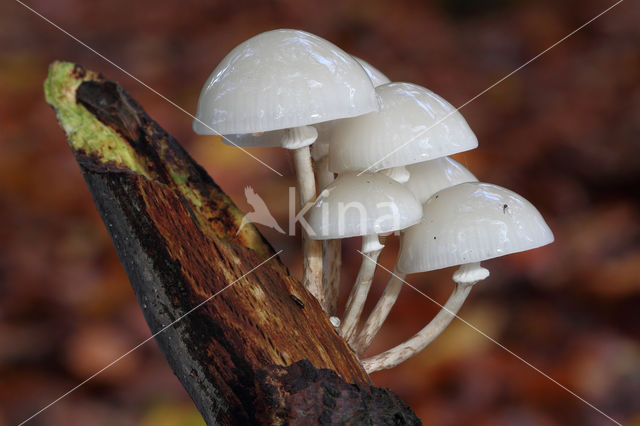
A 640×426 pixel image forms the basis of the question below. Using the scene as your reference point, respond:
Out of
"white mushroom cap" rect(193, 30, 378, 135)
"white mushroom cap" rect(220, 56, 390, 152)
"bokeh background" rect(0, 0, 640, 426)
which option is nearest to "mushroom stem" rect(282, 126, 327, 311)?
"white mushroom cap" rect(220, 56, 390, 152)

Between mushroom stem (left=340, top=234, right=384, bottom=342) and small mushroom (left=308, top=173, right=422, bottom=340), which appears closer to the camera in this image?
small mushroom (left=308, top=173, right=422, bottom=340)

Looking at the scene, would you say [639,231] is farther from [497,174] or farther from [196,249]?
[196,249]

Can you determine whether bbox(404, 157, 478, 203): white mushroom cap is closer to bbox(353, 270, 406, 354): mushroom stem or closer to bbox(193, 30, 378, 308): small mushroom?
bbox(353, 270, 406, 354): mushroom stem

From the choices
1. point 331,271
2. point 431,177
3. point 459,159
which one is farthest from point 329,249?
point 459,159

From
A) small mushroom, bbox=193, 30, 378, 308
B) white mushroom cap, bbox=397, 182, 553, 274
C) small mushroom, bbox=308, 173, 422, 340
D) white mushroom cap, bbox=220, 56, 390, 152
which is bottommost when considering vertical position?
white mushroom cap, bbox=397, 182, 553, 274

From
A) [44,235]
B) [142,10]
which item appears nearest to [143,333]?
[44,235]
